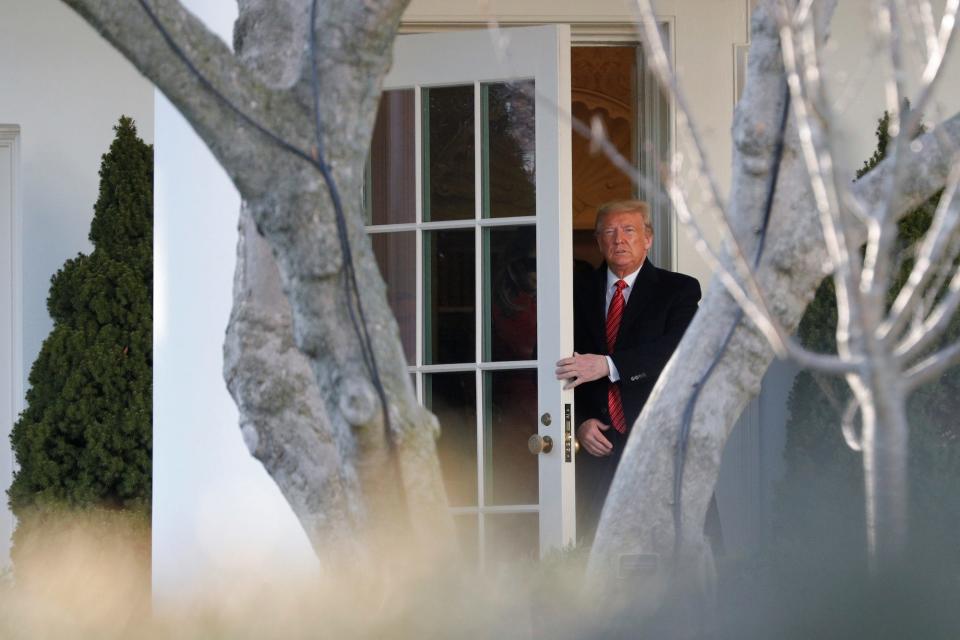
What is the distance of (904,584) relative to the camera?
1605 mm

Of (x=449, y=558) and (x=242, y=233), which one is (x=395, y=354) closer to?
(x=449, y=558)

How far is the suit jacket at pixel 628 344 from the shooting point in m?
4.38

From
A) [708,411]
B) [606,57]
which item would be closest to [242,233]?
[708,411]

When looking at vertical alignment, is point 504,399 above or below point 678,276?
below

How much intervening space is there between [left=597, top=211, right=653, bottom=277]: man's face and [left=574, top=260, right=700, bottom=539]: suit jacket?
0.18 feet

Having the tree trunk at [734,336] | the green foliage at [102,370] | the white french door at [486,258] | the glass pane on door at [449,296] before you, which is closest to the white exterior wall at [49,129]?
the green foliage at [102,370]

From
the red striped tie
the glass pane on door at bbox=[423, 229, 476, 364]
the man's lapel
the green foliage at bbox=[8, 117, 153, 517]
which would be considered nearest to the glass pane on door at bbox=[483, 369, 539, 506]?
the glass pane on door at bbox=[423, 229, 476, 364]

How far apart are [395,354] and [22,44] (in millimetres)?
3780

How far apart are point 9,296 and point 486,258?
6.86 ft

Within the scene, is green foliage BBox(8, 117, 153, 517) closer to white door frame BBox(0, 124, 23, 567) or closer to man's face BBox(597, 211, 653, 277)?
white door frame BBox(0, 124, 23, 567)

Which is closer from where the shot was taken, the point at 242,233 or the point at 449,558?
the point at 449,558

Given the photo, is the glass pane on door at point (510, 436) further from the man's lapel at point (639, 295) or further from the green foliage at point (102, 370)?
the green foliage at point (102, 370)

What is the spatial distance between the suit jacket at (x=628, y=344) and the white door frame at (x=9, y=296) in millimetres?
2295

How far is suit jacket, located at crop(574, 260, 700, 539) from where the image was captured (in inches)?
172
